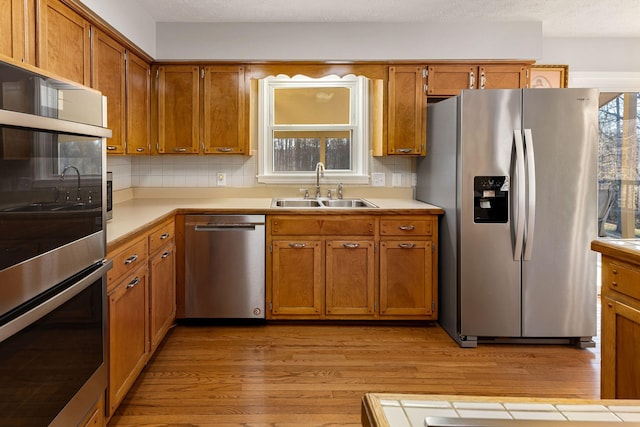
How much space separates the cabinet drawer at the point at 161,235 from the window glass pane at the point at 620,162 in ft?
12.6

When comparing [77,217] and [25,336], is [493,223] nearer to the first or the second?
[77,217]

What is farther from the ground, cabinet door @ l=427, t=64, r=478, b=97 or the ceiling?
the ceiling

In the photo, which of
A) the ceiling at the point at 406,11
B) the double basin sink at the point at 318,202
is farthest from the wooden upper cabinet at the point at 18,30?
the double basin sink at the point at 318,202

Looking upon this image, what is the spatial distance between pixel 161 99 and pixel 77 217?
258 cm

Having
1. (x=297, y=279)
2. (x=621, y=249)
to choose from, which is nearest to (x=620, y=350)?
(x=621, y=249)

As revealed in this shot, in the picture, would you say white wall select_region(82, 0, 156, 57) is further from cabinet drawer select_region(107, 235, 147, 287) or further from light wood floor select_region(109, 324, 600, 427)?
light wood floor select_region(109, 324, 600, 427)

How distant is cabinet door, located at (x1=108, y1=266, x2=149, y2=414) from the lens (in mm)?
2199

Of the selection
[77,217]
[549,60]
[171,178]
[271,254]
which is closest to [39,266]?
[77,217]

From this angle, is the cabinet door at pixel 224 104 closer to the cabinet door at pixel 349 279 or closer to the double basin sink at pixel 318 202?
the double basin sink at pixel 318 202

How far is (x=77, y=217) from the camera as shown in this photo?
1.68 m

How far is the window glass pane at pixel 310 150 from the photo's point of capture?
14.8 feet

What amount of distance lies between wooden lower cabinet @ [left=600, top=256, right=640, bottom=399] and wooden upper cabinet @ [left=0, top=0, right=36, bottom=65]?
2.44 meters

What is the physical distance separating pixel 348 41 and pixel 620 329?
2.88 m

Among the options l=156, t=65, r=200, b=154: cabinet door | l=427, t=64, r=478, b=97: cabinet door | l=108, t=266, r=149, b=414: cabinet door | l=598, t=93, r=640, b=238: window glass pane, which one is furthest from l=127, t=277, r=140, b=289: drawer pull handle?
l=598, t=93, r=640, b=238: window glass pane
